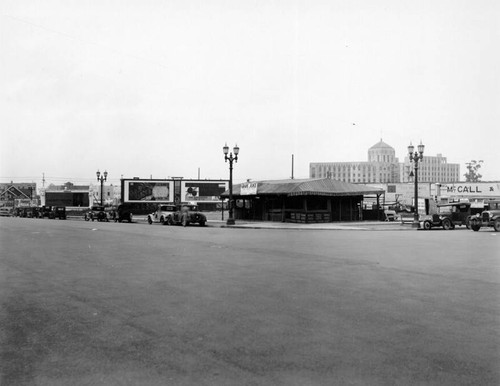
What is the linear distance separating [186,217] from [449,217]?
17.8 m

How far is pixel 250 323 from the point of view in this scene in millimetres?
6562

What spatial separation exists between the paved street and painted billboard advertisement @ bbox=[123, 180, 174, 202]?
60.9 metres

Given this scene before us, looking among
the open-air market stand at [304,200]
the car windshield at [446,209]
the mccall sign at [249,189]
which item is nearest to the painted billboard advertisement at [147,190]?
the open-air market stand at [304,200]

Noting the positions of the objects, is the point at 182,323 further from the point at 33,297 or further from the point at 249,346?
the point at 33,297

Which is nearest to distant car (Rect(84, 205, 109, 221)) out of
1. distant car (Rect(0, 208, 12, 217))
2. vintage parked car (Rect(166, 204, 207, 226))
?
vintage parked car (Rect(166, 204, 207, 226))

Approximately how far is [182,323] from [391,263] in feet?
25.5

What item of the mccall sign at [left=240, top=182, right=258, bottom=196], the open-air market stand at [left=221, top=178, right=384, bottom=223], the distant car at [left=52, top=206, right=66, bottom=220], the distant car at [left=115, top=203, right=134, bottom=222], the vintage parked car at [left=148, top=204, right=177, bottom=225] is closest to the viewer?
the open-air market stand at [left=221, top=178, right=384, bottom=223]

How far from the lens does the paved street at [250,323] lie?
15.6ft

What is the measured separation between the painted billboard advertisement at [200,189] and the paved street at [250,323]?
65.6 m

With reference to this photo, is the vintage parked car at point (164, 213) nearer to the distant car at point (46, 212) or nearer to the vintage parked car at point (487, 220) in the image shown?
the vintage parked car at point (487, 220)

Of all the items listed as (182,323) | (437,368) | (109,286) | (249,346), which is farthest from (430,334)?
(109,286)

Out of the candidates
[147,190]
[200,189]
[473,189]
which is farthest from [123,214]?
[473,189]

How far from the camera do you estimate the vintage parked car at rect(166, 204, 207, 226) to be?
35812 millimetres

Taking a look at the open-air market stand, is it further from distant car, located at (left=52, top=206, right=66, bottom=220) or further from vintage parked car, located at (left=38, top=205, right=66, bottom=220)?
vintage parked car, located at (left=38, top=205, right=66, bottom=220)
